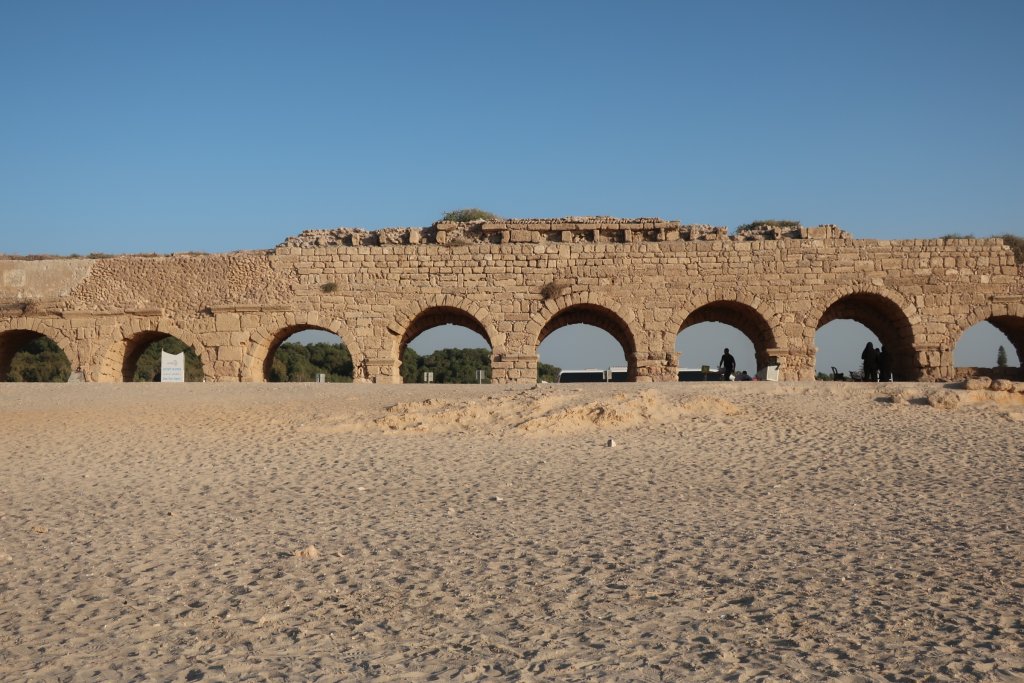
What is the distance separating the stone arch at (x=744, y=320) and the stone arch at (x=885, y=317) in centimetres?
86

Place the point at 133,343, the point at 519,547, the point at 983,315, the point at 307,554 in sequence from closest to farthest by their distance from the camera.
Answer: the point at 307,554 < the point at 519,547 < the point at 983,315 < the point at 133,343

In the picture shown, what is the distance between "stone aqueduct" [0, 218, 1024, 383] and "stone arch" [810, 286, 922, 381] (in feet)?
0.18

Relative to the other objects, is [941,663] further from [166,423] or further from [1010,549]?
[166,423]

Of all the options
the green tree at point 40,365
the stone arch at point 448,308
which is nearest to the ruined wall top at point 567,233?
the stone arch at point 448,308

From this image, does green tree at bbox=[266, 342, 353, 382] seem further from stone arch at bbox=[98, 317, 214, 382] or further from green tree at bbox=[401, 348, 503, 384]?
stone arch at bbox=[98, 317, 214, 382]

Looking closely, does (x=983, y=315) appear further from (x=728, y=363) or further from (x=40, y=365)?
(x=40, y=365)

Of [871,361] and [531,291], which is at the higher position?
[531,291]

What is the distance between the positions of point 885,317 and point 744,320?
118 inches

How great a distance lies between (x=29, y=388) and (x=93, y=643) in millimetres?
12046

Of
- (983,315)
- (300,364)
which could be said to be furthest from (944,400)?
(300,364)

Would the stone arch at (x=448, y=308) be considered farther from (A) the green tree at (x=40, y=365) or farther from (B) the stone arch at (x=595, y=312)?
(A) the green tree at (x=40, y=365)

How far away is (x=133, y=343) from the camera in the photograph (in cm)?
1789

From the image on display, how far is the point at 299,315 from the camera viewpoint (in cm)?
1681

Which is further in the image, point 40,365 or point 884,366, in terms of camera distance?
point 40,365
